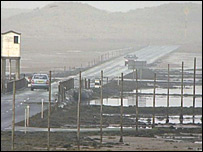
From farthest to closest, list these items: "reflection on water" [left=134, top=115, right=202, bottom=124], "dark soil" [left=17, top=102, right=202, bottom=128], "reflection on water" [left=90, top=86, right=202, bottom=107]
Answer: "reflection on water" [left=90, top=86, right=202, bottom=107] < "reflection on water" [left=134, top=115, right=202, bottom=124] < "dark soil" [left=17, top=102, right=202, bottom=128]

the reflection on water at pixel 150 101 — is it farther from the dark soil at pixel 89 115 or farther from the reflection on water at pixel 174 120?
the reflection on water at pixel 174 120

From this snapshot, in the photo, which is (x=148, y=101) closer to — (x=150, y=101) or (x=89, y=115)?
(x=150, y=101)

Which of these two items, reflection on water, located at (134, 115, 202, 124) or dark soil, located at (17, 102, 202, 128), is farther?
reflection on water, located at (134, 115, 202, 124)

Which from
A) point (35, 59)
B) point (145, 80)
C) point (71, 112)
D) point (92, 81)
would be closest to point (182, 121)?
point (71, 112)

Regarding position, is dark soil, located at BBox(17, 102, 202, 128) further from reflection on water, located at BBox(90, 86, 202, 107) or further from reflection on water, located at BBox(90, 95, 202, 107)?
reflection on water, located at BBox(90, 86, 202, 107)

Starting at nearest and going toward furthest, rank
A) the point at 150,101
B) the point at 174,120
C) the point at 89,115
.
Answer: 1. the point at 89,115
2. the point at 174,120
3. the point at 150,101

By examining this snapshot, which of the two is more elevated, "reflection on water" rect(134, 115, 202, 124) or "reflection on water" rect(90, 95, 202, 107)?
"reflection on water" rect(90, 95, 202, 107)

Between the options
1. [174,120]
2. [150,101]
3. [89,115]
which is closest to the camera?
[89,115]

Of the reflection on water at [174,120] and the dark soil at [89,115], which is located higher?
the dark soil at [89,115]

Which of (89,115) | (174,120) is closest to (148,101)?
(174,120)

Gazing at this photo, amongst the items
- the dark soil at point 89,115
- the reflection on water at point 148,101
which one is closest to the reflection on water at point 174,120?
the dark soil at point 89,115

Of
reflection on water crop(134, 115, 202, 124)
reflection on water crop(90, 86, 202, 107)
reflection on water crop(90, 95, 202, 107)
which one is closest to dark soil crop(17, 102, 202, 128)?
reflection on water crop(134, 115, 202, 124)

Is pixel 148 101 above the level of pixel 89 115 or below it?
above

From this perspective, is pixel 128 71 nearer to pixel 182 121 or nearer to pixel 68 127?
pixel 182 121
